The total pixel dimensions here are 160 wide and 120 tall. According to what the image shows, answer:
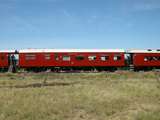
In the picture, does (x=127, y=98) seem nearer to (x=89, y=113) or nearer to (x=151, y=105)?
(x=151, y=105)

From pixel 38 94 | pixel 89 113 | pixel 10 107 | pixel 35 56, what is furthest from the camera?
pixel 35 56

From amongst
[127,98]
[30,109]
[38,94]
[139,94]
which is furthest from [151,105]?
[38,94]

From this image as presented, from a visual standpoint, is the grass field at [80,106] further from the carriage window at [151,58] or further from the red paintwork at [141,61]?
the carriage window at [151,58]

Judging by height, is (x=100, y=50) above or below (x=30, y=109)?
above

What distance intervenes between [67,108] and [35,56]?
31.9 meters

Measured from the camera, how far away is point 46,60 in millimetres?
45125

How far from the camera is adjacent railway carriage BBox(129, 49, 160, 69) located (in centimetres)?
4706

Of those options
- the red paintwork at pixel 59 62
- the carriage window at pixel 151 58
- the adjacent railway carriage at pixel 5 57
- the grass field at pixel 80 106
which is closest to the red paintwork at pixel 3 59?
the adjacent railway carriage at pixel 5 57

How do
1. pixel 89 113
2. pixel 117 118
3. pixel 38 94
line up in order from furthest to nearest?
pixel 38 94, pixel 89 113, pixel 117 118

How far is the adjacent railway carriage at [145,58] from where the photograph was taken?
47.1 meters

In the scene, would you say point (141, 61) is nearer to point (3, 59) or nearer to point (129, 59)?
point (129, 59)

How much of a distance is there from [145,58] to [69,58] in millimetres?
10436

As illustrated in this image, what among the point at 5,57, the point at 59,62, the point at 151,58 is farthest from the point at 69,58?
the point at 151,58

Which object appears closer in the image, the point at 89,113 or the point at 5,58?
the point at 89,113
